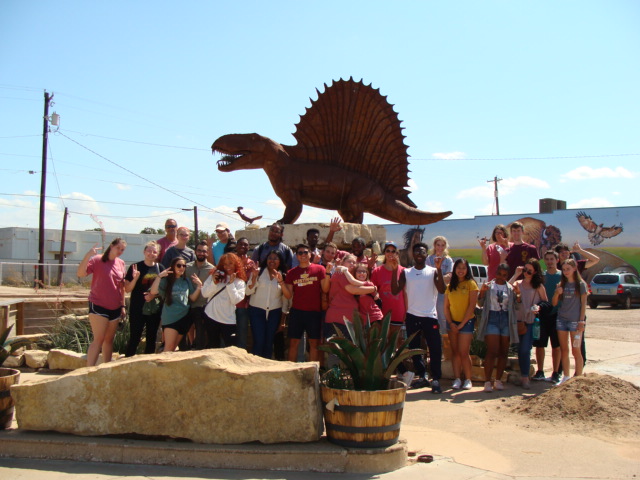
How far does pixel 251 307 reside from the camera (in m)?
6.30

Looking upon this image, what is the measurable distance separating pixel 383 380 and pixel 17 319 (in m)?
7.74

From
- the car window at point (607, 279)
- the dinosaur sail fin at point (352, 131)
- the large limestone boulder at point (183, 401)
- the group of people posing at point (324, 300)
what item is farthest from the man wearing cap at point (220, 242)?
the car window at point (607, 279)

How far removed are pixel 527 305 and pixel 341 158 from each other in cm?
377

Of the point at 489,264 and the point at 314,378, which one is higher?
the point at 489,264

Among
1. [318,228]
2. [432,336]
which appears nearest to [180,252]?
[318,228]

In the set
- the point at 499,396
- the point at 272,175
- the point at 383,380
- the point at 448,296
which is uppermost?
the point at 272,175

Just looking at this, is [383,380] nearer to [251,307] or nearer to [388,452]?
[388,452]

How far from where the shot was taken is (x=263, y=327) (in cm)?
627

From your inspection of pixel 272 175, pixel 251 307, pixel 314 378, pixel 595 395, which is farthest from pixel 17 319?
pixel 595 395

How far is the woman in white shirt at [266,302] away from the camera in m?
6.25

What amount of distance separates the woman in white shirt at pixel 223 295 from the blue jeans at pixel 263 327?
260 millimetres

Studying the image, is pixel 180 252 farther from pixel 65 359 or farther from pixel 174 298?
pixel 65 359

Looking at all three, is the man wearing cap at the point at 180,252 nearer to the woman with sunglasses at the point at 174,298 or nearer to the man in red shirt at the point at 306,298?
the woman with sunglasses at the point at 174,298

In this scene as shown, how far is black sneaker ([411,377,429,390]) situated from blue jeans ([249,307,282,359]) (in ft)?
5.37
